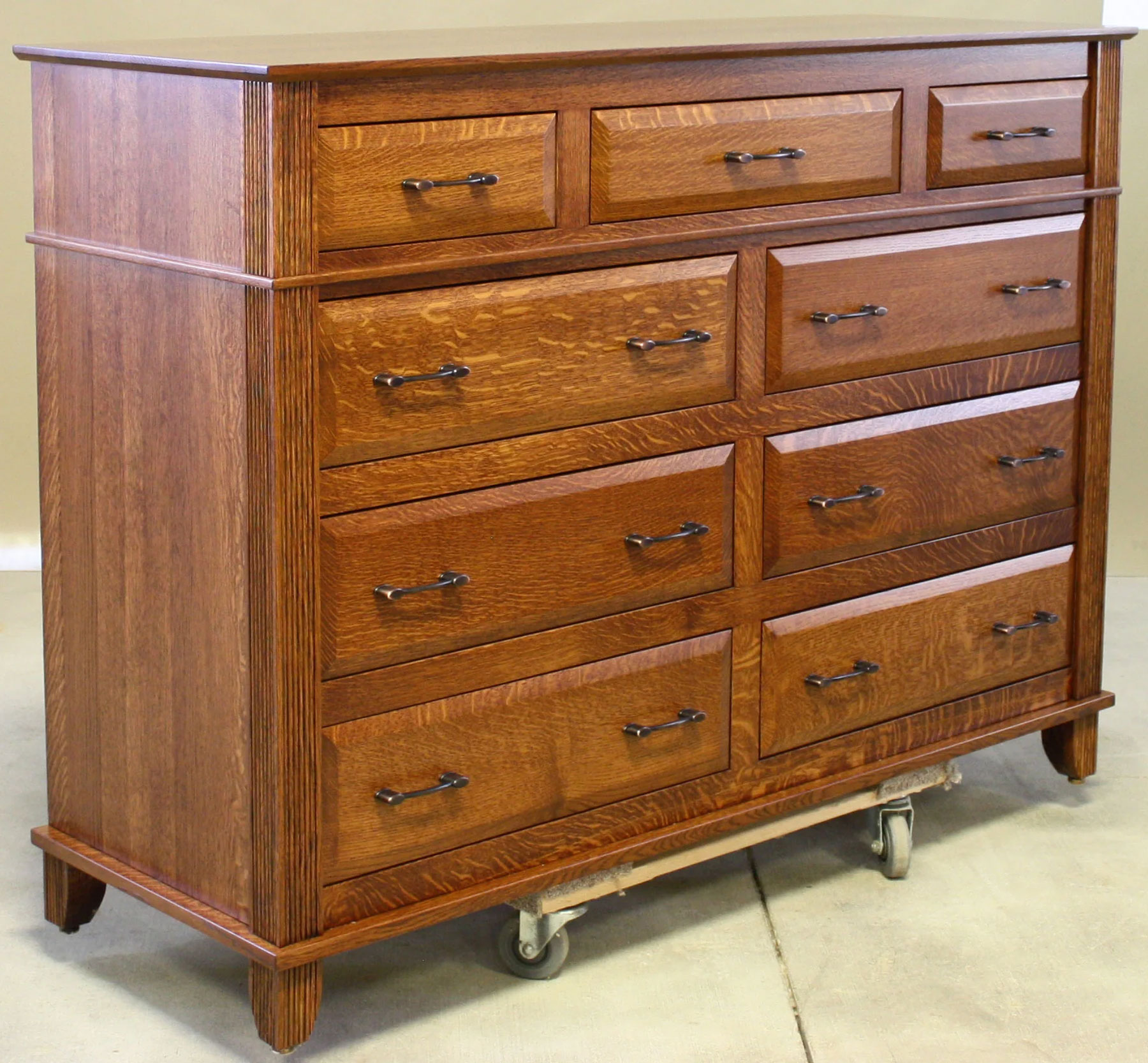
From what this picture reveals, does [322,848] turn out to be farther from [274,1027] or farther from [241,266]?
[241,266]

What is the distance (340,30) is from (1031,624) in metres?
2.08

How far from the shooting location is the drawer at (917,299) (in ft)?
8.27

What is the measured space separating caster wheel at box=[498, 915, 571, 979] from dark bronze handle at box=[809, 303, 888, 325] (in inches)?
34.1

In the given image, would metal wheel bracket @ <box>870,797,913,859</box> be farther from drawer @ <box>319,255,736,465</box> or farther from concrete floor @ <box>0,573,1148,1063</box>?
drawer @ <box>319,255,736,465</box>

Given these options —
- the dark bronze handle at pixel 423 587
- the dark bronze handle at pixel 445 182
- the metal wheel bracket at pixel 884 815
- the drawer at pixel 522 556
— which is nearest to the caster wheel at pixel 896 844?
the metal wheel bracket at pixel 884 815

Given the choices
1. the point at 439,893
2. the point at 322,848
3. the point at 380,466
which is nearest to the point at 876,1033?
the point at 439,893

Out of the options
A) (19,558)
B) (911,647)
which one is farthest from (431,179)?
(19,558)

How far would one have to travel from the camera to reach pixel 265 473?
2.08 meters

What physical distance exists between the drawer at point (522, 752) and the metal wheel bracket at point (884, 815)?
1.14ft

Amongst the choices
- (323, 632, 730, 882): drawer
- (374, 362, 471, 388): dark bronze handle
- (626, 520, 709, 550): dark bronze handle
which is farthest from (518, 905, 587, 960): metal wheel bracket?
(374, 362, 471, 388): dark bronze handle

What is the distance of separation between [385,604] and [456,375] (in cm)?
27

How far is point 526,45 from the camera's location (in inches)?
93.4

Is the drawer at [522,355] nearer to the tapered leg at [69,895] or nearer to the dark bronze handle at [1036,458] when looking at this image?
the dark bronze handle at [1036,458]

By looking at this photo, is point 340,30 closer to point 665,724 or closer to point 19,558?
point 19,558
